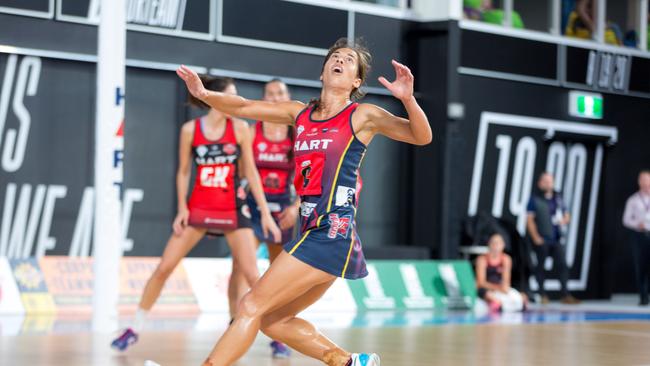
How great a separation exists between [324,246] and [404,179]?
1324 cm

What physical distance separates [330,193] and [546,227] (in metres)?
12.8

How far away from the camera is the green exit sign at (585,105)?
68.9 feet

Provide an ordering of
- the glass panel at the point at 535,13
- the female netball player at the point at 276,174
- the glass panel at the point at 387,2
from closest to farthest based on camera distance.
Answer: the female netball player at the point at 276,174 → the glass panel at the point at 387,2 → the glass panel at the point at 535,13

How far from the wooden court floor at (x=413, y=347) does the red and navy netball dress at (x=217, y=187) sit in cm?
101

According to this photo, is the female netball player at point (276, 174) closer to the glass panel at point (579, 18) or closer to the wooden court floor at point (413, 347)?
the wooden court floor at point (413, 347)

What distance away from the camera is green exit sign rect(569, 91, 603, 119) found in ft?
68.9

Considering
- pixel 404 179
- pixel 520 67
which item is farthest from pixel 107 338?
pixel 520 67

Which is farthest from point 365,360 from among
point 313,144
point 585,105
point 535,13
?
point 585,105

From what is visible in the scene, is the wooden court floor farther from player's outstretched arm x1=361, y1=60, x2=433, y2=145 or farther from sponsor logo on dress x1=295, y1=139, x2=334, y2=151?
player's outstretched arm x1=361, y1=60, x2=433, y2=145

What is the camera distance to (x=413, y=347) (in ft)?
32.3

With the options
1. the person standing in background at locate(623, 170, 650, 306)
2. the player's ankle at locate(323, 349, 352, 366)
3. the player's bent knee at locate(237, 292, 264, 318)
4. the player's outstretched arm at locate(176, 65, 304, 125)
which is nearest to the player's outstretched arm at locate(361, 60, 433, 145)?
the player's outstretched arm at locate(176, 65, 304, 125)

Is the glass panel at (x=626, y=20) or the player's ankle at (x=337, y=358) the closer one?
the player's ankle at (x=337, y=358)

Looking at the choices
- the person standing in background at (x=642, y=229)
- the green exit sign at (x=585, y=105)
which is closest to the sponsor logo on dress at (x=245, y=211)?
the person standing in background at (x=642, y=229)

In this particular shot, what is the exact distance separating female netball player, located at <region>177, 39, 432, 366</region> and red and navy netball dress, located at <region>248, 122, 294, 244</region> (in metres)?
3.16
